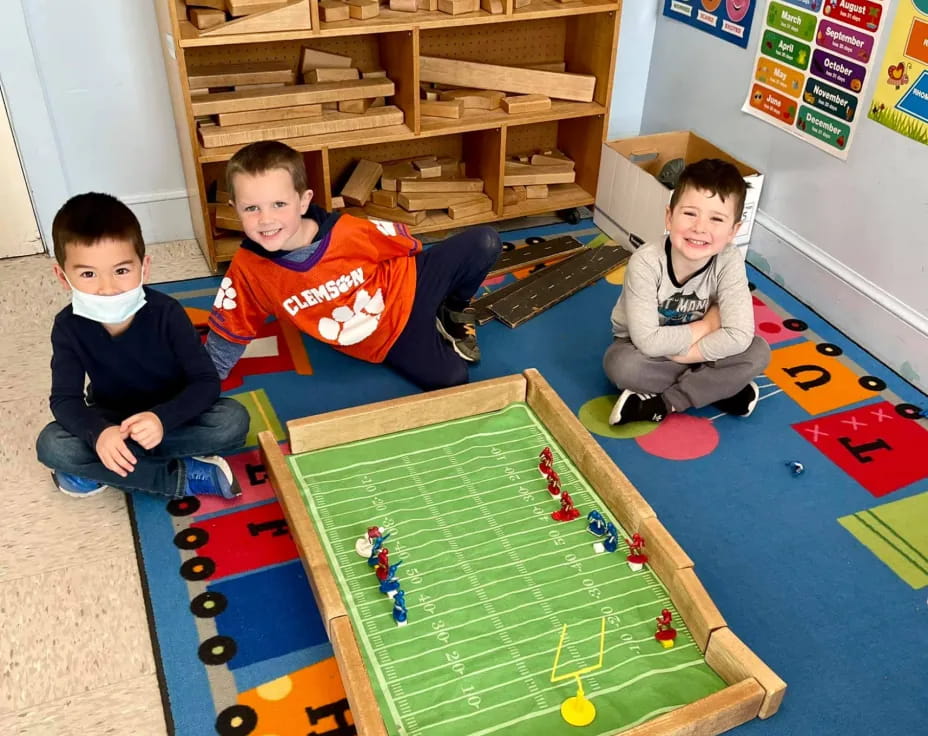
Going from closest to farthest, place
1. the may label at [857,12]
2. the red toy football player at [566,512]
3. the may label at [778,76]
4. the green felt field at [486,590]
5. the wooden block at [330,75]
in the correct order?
the green felt field at [486,590], the red toy football player at [566,512], the may label at [857,12], the may label at [778,76], the wooden block at [330,75]

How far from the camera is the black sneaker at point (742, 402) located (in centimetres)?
217

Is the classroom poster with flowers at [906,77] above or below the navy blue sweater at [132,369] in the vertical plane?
above

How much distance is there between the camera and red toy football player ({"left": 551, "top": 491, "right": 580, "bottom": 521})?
1.79 meters

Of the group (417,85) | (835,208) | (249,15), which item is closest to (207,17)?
(249,15)

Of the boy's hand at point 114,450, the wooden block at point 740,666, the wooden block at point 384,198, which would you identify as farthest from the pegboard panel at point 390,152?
the wooden block at point 740,666

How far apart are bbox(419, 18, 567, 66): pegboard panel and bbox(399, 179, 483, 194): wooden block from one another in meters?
0.43

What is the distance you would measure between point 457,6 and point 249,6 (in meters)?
0.62

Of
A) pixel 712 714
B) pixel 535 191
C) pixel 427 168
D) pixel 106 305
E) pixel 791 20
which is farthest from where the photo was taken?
pixel 535 191

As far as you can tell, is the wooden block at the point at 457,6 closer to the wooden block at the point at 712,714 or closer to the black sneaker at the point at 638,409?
the black sneaker at the point at 638,409

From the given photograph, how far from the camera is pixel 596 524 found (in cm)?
176

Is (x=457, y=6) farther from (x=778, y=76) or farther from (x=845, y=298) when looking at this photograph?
(x=845, y=298)

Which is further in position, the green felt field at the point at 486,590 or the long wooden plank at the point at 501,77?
the long wooden plank at the point at 501,77

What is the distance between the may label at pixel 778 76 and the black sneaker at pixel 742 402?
101 centimetres

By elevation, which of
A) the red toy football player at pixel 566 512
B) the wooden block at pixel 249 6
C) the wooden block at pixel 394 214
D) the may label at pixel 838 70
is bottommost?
the red toy football player at pixel 566 512
